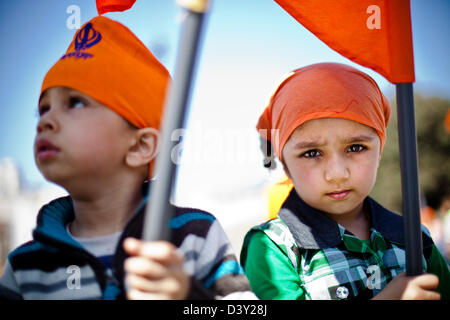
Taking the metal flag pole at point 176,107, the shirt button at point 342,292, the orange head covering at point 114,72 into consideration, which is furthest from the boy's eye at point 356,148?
the metal flag pole at point 176,107

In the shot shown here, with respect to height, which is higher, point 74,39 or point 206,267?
point 74,39

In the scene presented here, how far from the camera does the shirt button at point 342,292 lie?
128 cm

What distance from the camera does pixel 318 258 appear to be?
1346 millimetres

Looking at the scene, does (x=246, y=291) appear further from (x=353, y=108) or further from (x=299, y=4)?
(x=299, y=4)

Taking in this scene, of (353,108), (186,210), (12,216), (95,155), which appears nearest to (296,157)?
(353,108)

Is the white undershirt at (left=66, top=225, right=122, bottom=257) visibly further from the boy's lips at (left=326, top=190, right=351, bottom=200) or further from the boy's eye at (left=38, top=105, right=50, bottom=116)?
the boy's lips at (left=326, top=190, right=351, bottom=200)

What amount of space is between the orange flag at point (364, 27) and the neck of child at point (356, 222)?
547 mm

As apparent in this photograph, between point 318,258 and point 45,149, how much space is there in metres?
0.86

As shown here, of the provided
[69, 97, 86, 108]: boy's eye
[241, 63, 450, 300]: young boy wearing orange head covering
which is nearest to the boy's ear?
[69, 97, 86, 108]: boy's eye

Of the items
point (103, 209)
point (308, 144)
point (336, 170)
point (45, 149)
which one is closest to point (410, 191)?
point (336, 170)

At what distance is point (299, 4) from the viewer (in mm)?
1259

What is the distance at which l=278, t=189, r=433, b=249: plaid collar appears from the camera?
137cm

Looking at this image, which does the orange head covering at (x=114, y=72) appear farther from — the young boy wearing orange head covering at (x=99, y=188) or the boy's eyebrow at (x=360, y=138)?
the boy's eyebrow at (x=360, y=138)
